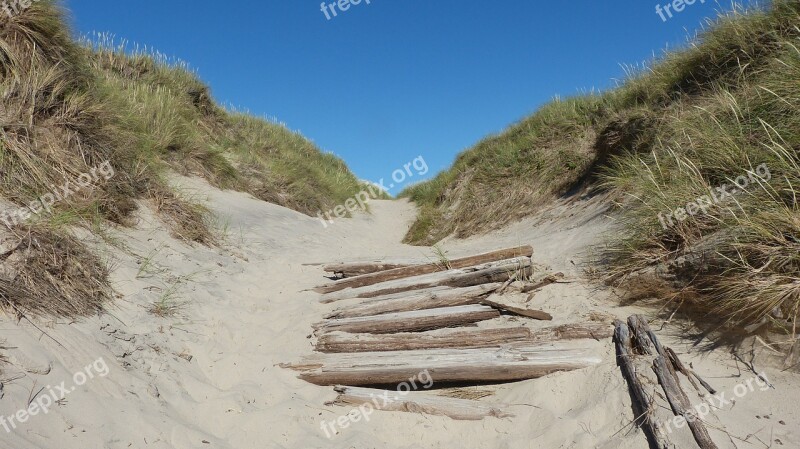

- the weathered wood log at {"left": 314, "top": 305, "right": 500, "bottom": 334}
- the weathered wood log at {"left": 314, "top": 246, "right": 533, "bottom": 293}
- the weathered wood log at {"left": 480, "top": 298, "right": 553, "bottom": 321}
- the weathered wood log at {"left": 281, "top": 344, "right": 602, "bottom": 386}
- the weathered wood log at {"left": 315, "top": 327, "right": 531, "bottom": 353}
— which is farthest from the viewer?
the weathered wood log at {"left": 314, "top": 246, "right": 533, "bottom": 293}

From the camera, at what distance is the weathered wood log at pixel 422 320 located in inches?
170

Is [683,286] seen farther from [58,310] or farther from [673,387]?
[58,310]

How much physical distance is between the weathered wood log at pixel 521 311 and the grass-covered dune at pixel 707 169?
79cm

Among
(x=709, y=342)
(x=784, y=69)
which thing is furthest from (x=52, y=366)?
(x=784, y=69)

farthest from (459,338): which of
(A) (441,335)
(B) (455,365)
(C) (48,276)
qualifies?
(C) (48,276)

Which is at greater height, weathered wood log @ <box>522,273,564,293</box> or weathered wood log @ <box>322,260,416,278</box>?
weathered wood log @ <box>322,260,416,278</box>

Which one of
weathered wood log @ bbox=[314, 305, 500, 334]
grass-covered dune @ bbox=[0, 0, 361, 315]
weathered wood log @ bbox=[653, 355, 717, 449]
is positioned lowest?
weathered wood log @ bbox=[653, 355, 717, 449]

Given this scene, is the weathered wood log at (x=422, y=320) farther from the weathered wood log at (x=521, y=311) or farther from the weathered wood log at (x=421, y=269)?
the weathered wood log at (x=421, y=269)

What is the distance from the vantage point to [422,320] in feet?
14.2

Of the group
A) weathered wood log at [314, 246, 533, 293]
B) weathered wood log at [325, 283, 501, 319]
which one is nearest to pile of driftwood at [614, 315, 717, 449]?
weathered wood log at [325, 283, 501, 319]

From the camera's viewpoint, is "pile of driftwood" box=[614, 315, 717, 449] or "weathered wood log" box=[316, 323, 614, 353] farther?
"weathered wood log" box=[316, 323, 614, 353]

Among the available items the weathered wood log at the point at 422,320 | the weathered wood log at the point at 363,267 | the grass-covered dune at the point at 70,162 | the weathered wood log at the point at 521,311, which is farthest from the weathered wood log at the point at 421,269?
the grass-covered dune at the point at 70,162

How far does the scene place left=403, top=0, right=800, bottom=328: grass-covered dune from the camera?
3.23 m

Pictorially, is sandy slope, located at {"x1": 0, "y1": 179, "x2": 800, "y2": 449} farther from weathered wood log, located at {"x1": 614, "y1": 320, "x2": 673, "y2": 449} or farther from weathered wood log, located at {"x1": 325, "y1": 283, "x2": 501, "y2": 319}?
weathered wood log, located at {"x1": 325, "y1": 283, "x2": 501, "y2": 319}
